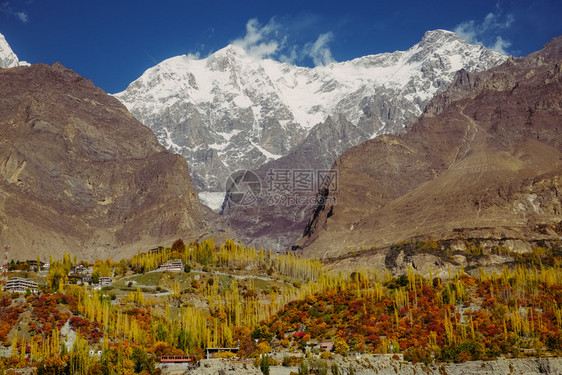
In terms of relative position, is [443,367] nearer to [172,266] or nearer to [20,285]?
[20,285]

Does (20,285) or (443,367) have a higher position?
(20,285)

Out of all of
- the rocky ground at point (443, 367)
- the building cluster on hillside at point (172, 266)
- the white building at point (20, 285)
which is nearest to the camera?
the rocky ground at point (443, 367)

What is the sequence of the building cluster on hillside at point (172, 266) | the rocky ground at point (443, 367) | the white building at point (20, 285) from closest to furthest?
the rocky ground at point (443, 367) → the white building at point (20, 285) → the building cluster on hillside at point (172, 266)

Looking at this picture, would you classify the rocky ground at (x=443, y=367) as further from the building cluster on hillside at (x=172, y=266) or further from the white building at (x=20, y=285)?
the building cluster on hillside at (x=172, y=266)

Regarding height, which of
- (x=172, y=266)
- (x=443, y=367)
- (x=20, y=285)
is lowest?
(x=443, y=367)

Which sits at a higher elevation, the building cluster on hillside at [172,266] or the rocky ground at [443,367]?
the building cluster on hillside at [172,266]

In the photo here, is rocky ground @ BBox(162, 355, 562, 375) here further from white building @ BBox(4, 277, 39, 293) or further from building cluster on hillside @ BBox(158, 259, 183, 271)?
building cluster on hillside @ BBox(158, 259, 183, 271)

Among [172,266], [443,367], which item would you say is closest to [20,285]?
[172,266]

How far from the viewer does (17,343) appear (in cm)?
11081

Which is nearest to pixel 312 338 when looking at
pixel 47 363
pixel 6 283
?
pixel 47 363

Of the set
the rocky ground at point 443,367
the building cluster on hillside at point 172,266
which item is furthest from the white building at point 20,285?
the rocky ground at point 443,367

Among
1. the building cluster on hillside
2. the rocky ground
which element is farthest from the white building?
the rocky ground

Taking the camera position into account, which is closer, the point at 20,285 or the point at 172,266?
the point at 20,285

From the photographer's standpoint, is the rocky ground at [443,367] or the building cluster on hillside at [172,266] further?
the building cluster on hillside at [172,266]
